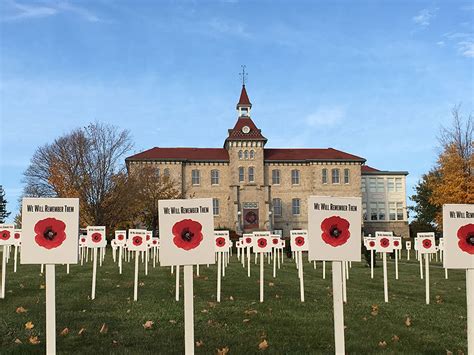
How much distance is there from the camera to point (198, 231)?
6.51m

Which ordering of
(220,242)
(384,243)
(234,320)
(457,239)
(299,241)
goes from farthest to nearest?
1. (299,241)
2. (220,242)
3. (384,243)
4. (234,320)
5. (457,239)

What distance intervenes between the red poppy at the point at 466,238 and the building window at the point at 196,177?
65472 mm

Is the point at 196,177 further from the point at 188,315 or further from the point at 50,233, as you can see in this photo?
the point at 188,315

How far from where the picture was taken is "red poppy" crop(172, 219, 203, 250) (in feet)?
21.3

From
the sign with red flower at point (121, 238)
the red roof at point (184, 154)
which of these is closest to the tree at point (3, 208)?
the red roof at point (184, 154)

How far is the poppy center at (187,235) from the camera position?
21.3 feet

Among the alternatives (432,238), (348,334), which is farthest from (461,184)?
(348,334)

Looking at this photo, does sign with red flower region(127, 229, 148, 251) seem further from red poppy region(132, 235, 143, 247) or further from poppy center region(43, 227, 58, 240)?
poppy center region(43, 227, 58, 240)

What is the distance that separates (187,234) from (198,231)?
13cm

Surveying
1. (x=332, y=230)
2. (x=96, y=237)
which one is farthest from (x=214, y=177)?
(x=332, y=230)

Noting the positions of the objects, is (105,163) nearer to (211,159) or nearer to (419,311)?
(211,159)

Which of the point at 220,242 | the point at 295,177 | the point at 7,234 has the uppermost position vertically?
the point at 295,177

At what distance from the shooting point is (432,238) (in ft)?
49.8

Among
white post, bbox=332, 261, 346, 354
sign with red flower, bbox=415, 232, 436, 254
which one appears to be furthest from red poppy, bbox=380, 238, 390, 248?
white post, bbox=332, 261, 346, 354
